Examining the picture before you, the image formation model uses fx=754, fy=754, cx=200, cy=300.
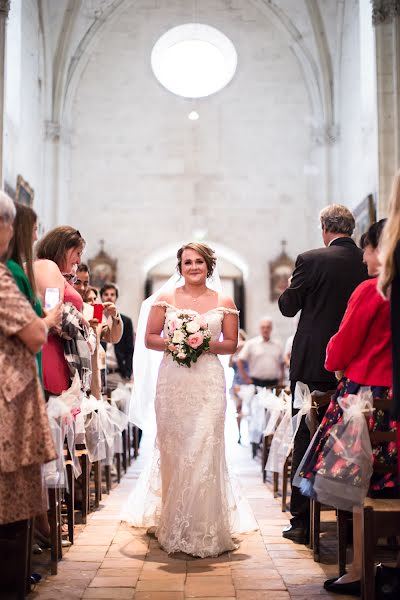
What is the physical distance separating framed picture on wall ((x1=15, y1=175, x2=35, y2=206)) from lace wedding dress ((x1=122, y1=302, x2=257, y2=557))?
997 centimetres

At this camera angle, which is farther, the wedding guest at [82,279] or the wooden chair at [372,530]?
the wedding guest at [82,279]

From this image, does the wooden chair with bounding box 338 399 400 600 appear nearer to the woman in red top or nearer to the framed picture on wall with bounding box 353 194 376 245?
the woman in red top

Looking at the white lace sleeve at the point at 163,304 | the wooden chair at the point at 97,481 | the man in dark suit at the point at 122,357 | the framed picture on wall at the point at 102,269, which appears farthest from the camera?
the framed picture on wall at the point at 102,269

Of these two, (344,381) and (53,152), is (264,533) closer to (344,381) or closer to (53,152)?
(344,381)

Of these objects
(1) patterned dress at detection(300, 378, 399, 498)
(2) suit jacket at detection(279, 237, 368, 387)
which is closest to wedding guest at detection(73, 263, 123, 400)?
(2) suit jacket at detection(279, 237, 368, 387)

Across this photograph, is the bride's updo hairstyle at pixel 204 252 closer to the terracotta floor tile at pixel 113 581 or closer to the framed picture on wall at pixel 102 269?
the terracotta floor tile at pixel 113 581

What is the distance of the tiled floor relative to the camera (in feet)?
13.6

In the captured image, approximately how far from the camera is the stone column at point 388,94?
42.1ft

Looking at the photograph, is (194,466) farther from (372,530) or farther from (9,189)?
(9,189)

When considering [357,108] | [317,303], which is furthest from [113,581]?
[357,108]

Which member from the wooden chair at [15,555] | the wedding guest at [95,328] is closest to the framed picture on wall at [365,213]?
the wedding guest at [95,328]

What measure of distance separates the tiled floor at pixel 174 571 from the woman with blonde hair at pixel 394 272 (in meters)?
1.44

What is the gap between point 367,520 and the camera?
3.56 m

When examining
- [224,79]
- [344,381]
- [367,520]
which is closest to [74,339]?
[344,381]
